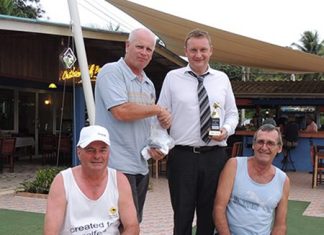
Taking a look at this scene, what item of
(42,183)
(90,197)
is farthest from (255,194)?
(42,183)

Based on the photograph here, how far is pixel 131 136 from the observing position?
2.69 m

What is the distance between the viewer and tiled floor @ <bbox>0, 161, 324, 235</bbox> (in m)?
5.54

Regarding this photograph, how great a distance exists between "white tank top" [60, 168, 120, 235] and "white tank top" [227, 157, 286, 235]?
0.84m

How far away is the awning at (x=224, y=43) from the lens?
7.38 m

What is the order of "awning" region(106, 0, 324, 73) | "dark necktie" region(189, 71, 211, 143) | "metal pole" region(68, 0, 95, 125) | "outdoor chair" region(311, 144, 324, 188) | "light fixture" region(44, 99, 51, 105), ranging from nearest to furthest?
"dark necktie" region(189, 71, 211, 143) → "metal pole" region(68, 0, 95, 125) → "awning" region(106, 0, 324, 73) → "outdoor chair" region(311, 144, 324, 188) → "light fixture" region(44, 99, 51, 105)

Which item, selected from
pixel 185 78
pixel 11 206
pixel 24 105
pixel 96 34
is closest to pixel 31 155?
pixel 24 105

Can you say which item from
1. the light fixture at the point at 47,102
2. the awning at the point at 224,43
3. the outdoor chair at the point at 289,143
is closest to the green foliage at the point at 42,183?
the awning at the point at 224,43

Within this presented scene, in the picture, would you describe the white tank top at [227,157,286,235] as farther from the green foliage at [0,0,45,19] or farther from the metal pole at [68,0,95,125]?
the green foliage at [0,0,45,19]

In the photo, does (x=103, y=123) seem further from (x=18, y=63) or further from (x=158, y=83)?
(x=158, y=83)

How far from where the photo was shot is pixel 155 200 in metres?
7.16

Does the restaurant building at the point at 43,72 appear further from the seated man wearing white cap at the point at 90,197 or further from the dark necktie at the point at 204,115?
the seated man wearing white cap at the point at 90,197

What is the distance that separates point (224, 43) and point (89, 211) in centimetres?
636

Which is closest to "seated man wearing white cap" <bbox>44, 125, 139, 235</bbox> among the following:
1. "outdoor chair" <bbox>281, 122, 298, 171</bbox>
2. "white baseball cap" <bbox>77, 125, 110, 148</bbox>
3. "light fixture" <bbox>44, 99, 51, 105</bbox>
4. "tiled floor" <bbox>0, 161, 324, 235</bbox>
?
"white baseball cap" <bbox>77, 125, 110, 148</bbox>

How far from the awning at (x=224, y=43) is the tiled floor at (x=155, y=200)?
2.41m
